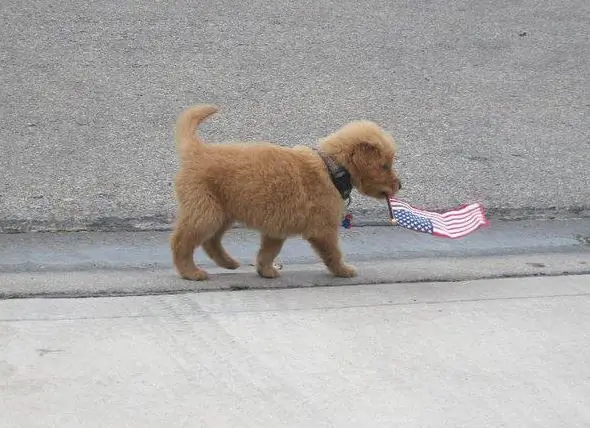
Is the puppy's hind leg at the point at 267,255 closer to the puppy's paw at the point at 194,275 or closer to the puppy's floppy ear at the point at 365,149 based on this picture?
the puppy's paw at the point at 194,275

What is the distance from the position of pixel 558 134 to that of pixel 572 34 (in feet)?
9.16

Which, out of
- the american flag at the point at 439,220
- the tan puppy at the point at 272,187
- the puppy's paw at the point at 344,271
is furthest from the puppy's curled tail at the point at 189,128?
the american flag at the point at 439,220

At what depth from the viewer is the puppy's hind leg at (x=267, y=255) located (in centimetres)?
533

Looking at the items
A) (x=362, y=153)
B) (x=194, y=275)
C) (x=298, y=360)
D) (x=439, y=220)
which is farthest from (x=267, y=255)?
(x=298, y=360)

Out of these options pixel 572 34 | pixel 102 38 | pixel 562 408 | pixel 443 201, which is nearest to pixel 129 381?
pixel 562 408

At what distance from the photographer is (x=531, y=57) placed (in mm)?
9891

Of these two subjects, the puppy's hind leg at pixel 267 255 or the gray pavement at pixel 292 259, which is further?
the puppy's hind leg at pixel 267 255

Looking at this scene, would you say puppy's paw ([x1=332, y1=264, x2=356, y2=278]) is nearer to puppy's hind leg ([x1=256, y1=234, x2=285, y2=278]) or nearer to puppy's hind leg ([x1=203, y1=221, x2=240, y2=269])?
puppy's hind leg ([x1=256, y1=234, x2=285, y2=278])

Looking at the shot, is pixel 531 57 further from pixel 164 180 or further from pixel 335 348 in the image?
pixel 335 348

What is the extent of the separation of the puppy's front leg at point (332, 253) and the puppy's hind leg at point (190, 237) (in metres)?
0.59

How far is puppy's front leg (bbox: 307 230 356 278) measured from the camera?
5246 millimetres

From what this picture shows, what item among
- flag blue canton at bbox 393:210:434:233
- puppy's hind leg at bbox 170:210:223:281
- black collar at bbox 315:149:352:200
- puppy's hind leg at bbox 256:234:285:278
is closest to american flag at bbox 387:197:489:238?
flag blue canton at bbox 393:210:434:233

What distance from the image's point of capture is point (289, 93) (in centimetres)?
856

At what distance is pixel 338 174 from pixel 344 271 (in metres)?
0.57
